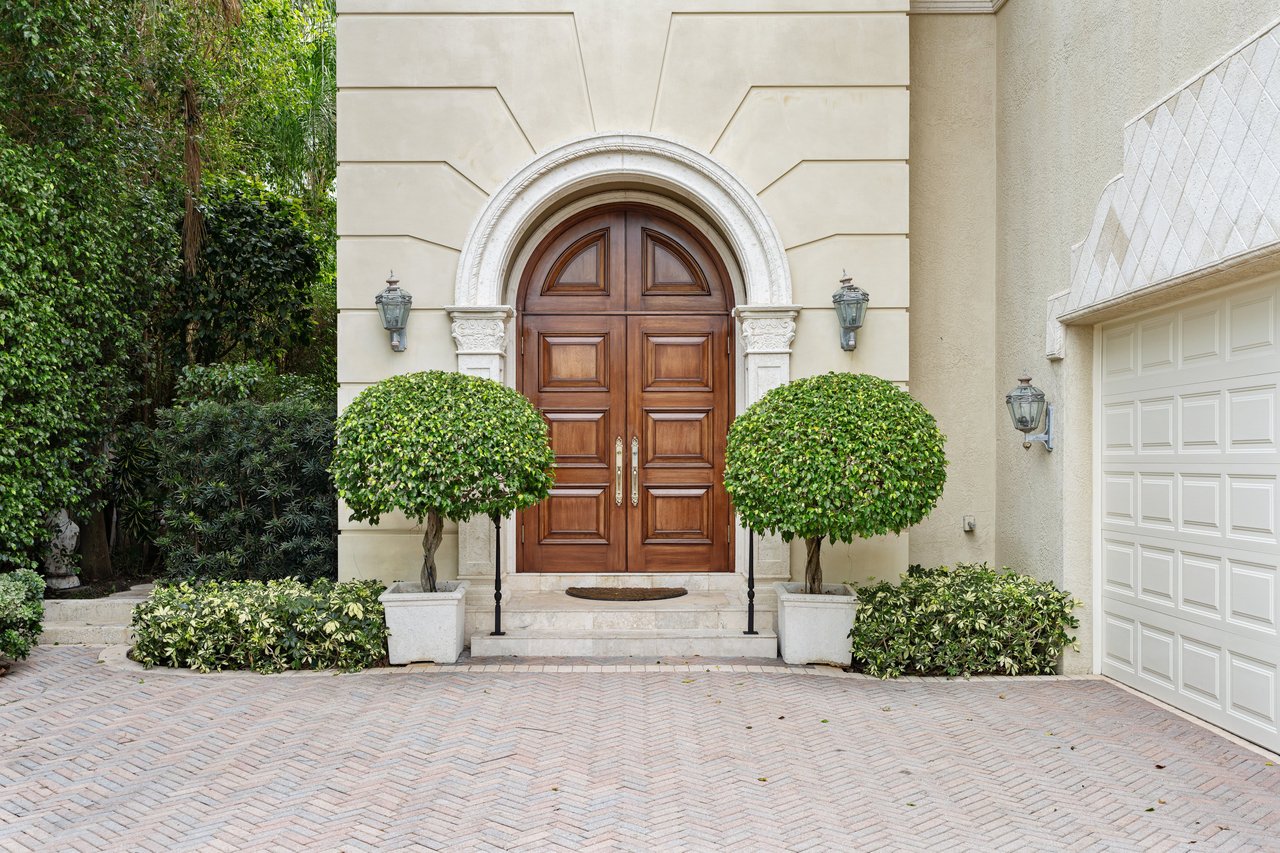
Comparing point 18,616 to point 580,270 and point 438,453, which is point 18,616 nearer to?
point 438,453

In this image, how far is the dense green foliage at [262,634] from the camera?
677 cm

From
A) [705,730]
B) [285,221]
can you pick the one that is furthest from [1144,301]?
[285,221]

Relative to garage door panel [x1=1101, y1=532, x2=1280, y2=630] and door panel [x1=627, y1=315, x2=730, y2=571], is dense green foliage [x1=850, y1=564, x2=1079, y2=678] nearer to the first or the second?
garage door panel [x1=1101, y1=532, x2=1280, y2=630]

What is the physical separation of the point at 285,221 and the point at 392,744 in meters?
8.74

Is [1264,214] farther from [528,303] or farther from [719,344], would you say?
[528,303]

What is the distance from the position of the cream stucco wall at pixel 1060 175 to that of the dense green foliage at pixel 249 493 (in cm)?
621

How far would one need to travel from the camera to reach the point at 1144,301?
596 cm

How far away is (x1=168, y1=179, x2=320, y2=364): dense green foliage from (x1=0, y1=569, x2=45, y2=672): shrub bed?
458cm

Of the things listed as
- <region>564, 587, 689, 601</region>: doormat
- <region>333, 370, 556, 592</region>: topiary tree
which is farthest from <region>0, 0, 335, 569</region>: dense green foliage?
<region>564, 587, 689, 601</region>: doormat

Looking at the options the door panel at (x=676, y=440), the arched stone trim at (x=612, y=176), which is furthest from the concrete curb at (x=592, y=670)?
the arched stone trim at (x=612, y=176)

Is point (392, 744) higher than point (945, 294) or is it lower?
lower

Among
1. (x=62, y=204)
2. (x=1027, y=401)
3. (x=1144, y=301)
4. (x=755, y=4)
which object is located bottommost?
(x=1027, y=401)

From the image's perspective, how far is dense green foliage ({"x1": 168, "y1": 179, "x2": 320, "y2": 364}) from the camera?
11094mm

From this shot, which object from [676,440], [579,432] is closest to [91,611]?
[579,432]
